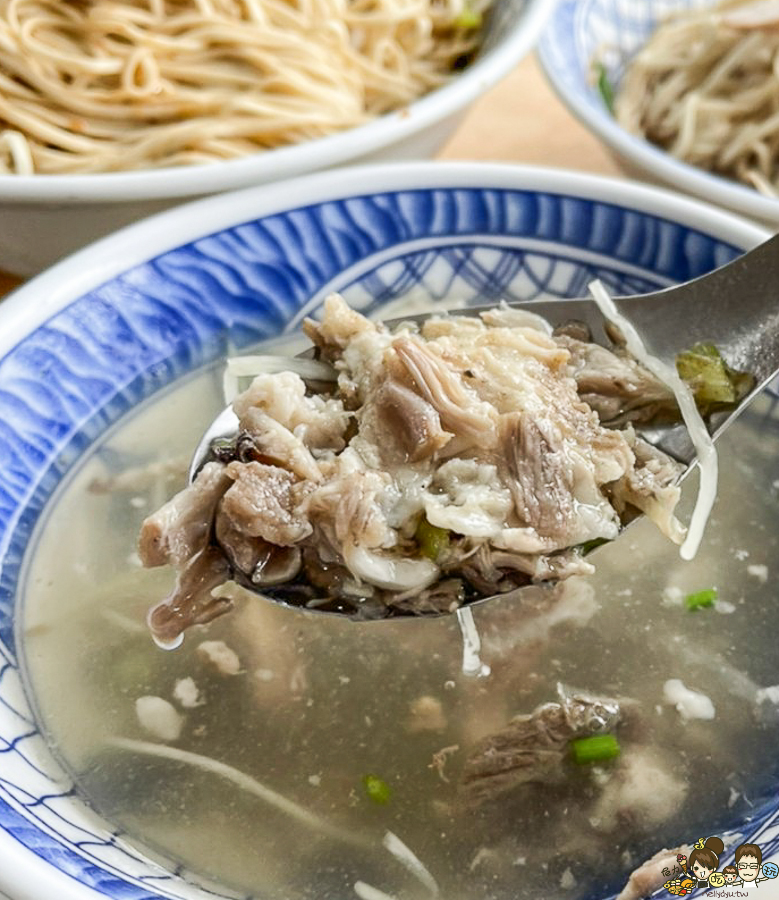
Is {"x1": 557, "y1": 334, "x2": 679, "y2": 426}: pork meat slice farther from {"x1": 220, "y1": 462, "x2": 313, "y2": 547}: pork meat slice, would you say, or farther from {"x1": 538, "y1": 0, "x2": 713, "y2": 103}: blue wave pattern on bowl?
{"x1": 538, "y1": 0, "x2": 713, "y2": 103}: blue wave pattern on bowl

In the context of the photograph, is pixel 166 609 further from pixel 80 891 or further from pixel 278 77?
pixel 278 77

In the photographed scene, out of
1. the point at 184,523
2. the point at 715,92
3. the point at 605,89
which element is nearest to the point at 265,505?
the point at 184,523

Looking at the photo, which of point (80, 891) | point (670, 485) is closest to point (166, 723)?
point (80, 891)

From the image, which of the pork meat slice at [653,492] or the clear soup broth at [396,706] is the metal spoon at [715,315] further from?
the clear soup broth at [396,706]

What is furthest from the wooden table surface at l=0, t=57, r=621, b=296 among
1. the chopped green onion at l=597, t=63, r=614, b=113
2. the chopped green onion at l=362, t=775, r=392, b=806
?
the chopped green onion at l=362, t=775, r=392, b=806

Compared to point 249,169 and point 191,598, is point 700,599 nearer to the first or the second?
point 191,598
